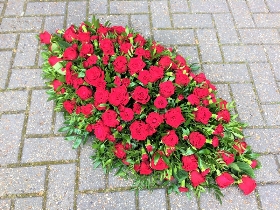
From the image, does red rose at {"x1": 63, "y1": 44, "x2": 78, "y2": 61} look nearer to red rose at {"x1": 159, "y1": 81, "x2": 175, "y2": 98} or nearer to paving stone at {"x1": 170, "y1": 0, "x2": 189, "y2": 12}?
red rose at {"x1": 159, "y1": 81, "x2": 175, "y2": 98}

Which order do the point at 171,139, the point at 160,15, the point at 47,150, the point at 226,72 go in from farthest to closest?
1. the point at 160,15
2. the point at 226,72
3. the point at 47,150
4. the point at 171,139

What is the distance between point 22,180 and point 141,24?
1.74 metres

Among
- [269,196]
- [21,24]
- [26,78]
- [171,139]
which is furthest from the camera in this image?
[21,24]

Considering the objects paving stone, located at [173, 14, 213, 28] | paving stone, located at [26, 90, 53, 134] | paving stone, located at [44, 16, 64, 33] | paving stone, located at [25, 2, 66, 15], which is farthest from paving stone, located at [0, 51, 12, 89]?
paving stone, located at [173, 14, 213, 28]

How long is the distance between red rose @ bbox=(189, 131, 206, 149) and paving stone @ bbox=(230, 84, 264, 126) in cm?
65

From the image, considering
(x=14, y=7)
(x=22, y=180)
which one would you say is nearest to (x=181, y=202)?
(x=22, y=180)

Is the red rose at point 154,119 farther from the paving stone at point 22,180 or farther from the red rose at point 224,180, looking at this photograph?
the paving stone at point 22,180

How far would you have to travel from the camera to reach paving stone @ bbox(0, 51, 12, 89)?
2705 mm

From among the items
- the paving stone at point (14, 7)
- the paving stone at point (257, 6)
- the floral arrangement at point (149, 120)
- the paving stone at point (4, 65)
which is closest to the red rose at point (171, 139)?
the floral arrangement at point (149, 120)

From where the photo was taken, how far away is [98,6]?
10.5 feet

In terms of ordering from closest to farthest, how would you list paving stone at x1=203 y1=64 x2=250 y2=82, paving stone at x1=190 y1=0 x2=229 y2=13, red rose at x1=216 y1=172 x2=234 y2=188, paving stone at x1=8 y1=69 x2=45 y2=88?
red rose at x1=216 y1=172 x2=234 y2=188 < paving stone at x1=8 y1=69 x2=45 y2=88 < paving stone at x1=203 y1=64 x2=250 y2=82 < paving stone at x1=190 y1=0 x2=229 y2=13

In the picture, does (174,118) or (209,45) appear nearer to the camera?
(174,118)

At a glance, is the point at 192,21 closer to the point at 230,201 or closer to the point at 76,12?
the point at 76,12

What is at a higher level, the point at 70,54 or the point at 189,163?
the point at 70,54
